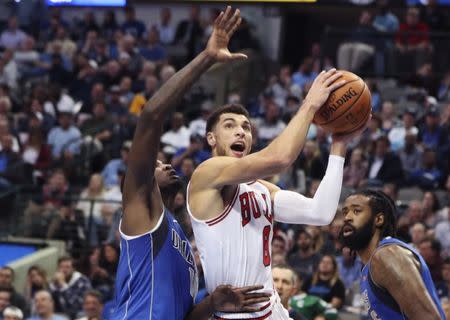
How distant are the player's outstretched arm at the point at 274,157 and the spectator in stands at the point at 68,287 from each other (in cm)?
664

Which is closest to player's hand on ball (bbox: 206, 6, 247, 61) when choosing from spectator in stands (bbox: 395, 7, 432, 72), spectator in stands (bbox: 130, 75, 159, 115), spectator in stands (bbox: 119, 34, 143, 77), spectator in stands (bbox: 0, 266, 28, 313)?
spectator in stands (bbox: 0, 266, 28, 313)

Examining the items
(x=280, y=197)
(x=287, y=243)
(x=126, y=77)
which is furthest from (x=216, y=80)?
(x=280, y=197)

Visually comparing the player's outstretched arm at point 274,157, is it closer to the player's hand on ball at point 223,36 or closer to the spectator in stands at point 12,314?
the player's hand on ball at point 223,36

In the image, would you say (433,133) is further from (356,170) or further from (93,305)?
(93,305)

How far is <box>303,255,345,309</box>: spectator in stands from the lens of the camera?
37.1ft

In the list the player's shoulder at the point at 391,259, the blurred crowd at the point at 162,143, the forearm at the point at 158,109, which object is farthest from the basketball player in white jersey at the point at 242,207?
the blurred crowd at the point at 162,143

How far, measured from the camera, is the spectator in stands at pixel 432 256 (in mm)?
11352

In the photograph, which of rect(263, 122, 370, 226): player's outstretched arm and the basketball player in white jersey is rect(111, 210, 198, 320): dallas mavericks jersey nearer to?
the basketball player in white jersey

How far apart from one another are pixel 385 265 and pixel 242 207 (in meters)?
0.86

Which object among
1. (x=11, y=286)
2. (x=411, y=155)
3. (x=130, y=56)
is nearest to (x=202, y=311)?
(x=11, y=286)

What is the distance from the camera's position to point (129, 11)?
68.6 ft

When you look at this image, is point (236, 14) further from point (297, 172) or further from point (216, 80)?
point (216, 80)

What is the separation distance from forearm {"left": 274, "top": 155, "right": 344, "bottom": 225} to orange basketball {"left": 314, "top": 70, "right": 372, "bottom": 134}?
0.60 feet

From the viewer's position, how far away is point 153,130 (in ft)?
18.5
